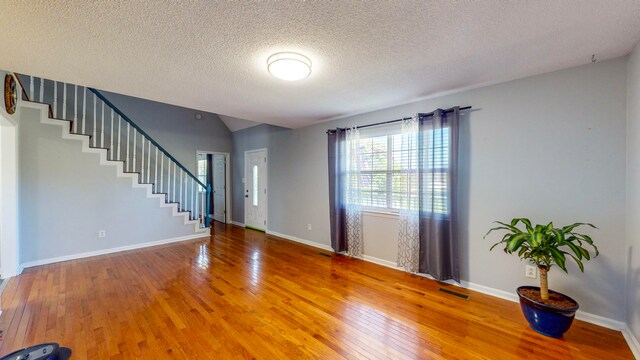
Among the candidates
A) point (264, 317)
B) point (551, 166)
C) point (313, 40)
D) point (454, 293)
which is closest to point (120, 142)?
point (264, 317)

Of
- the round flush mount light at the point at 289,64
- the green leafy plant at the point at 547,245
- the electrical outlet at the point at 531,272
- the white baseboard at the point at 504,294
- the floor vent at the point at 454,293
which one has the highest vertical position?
the round flush mount light at the point at 289,64

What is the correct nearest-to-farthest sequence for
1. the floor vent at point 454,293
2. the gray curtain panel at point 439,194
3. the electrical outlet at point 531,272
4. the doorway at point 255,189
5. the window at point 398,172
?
the electrical outlet at point 531,272, the floor vent at point 454,293, the gray curtain panel at point 439,194, the window at point 398,172, the doorway at point 255,189

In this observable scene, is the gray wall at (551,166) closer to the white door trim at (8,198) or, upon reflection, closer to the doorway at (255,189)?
the doorway at (255,189)

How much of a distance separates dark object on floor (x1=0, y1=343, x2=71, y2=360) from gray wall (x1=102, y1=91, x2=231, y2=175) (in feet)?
15.3

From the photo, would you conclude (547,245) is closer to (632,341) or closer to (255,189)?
(632,341)

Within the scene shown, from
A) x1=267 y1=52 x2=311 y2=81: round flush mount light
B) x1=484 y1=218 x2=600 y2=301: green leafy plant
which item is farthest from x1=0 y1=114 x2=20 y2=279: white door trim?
x1=484 y1=218 x2=600 y2=301: green leafy plant

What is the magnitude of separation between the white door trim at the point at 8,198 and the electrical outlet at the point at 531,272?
611 centimetres

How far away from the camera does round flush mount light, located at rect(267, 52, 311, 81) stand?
207cm

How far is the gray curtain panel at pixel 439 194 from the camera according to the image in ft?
9.61

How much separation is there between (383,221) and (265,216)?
313cm

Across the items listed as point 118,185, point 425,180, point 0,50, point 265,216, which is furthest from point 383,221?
point 118,185

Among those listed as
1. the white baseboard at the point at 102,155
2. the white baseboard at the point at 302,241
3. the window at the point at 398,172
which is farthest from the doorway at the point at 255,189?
the window at the point at 398,172

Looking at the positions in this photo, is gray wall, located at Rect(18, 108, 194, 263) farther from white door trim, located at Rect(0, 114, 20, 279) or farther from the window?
the window

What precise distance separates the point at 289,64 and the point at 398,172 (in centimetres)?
220
